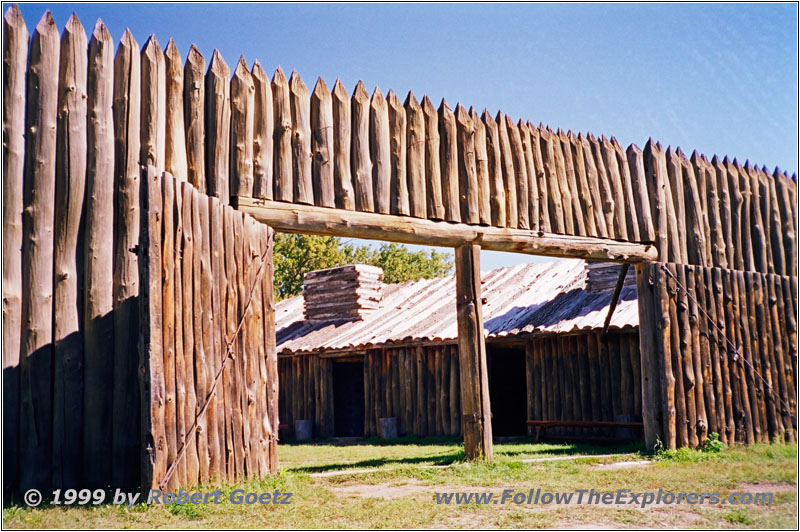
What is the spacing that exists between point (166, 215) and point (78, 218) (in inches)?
43.3

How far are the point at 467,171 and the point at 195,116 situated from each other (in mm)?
3486

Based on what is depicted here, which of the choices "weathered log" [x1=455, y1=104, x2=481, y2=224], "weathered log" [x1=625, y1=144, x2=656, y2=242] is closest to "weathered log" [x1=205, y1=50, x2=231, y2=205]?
"weathered log" [x1=455, y1=104, x2=481, y2=224]

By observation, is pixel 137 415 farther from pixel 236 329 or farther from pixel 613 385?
pixel 613 385

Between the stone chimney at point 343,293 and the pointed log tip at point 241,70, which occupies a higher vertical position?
the pointed log tip at point 241,70

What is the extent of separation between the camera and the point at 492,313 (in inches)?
721

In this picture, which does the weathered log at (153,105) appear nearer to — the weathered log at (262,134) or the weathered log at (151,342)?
the weathered log at (262,134)

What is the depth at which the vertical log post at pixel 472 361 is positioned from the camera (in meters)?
10.2

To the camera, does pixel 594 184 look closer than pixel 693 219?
Yes

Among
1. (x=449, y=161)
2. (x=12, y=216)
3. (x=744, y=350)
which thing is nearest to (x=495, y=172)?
(x=449, y=161)

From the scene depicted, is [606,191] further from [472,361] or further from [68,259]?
[68,259]

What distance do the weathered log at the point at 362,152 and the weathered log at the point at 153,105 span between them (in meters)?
2.27

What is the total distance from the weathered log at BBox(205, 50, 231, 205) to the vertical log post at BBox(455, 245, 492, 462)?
3.13 metres

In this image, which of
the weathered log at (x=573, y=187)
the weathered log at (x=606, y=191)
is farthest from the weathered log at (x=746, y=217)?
the weathered log at (x=573, y=187)

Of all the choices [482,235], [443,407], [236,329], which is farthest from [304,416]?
[236,329]
